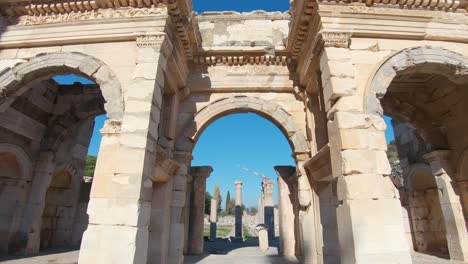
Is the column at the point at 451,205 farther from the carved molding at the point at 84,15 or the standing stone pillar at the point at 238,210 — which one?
the standing stone pillar at the point at 238,210

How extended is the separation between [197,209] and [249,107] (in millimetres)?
6033

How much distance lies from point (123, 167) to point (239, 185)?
1699 cm

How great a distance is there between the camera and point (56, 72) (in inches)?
221

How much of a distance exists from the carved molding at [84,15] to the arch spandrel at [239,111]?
2597 millimetres

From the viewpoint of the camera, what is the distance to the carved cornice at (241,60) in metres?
7.21

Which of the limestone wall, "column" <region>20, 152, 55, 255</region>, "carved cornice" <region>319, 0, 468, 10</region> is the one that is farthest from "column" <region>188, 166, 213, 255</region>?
"carved cornice" <region>319, 0, 468, 10</region>

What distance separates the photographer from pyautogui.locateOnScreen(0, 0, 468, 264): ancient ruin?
13.7ft

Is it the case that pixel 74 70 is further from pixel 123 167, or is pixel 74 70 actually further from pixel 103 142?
pixel 123 167

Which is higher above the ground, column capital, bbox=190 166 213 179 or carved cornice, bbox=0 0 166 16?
carved cornice, bbox=0 0 166 16

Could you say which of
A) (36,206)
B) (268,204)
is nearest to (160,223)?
(36,206)

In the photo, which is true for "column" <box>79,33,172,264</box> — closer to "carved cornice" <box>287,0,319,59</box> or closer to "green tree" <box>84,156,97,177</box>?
"carved cornice" <box>287,0,319,59</box>

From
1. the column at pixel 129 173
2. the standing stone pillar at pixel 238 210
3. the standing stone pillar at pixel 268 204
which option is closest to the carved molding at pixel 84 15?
the column at pixel 129 173

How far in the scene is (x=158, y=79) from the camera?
496 centimetres

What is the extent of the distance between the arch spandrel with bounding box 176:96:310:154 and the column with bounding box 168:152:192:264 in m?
0.29
